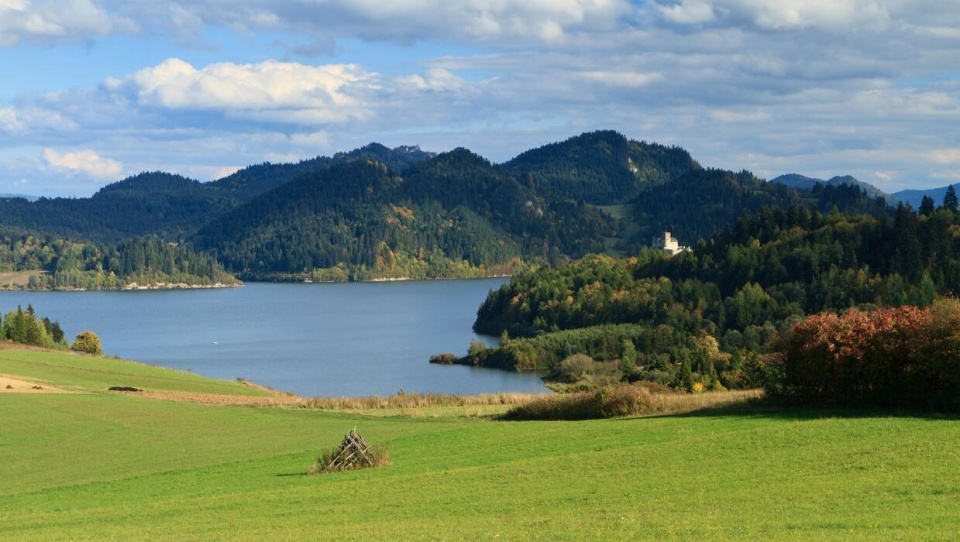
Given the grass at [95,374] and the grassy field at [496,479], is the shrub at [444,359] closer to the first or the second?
the grass at [95,374]

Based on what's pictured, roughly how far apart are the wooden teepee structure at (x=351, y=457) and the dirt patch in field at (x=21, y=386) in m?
24.5

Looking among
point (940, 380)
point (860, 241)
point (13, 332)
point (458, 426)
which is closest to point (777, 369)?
point (940, 380)

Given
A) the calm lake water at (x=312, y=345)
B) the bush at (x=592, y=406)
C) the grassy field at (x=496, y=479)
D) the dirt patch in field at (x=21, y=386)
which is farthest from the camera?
the calm lake water at (x=312, y=345)

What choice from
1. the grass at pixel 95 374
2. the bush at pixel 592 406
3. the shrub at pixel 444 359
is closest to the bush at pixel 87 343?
the grass at pixel 95 374

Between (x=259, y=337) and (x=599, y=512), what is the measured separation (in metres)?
128

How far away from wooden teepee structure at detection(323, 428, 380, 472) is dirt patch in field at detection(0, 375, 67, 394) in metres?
24.5

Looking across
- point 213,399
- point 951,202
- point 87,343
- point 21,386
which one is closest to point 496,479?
point 213,399

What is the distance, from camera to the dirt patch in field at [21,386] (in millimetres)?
49578

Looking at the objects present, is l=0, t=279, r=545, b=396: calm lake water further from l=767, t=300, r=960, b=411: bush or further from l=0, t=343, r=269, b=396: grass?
l=767, t=300, r=960, b=411: bush

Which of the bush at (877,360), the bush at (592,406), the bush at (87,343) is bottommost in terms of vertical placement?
the bush at (87,343)

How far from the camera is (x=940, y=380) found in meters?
34.5

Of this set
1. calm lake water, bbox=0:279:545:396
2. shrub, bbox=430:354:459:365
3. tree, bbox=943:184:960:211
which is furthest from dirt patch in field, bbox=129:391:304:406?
tree, bbox=943:184:960:211

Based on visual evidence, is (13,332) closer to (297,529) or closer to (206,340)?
(206,340)

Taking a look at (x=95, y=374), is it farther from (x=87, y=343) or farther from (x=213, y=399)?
(x=87, y=343)
